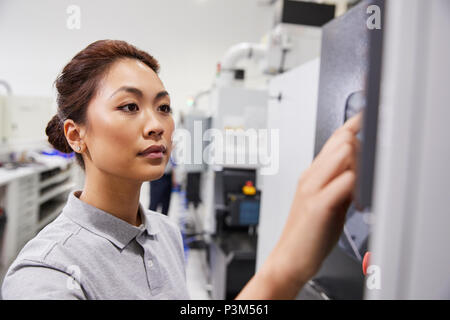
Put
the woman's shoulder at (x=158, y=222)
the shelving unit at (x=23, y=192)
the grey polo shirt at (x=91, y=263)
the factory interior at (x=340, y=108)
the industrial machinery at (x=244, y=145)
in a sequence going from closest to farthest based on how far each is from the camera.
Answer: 1. the factory interior at (x=340, y=108)
2. the grey polo shirt at (x=91, y=263)
3. the woman's shoulder at (x=158, y=222)
4. the industrial machinery at (x=244, y=145)
5. the shelving unit at (x=23, y=192)

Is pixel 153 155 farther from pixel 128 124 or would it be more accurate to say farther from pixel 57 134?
pixel 57 134

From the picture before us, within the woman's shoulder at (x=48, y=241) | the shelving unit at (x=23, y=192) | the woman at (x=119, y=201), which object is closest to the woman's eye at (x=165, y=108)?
the woman at (x=119, y=201)

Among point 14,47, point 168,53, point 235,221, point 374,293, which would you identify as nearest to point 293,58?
point 235,221

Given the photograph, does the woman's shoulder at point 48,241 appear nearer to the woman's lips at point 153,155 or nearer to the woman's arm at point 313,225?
the woman's lips at point 153,155

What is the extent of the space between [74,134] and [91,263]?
206 millimetres

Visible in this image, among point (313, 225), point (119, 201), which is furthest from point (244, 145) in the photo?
point (313, 225)

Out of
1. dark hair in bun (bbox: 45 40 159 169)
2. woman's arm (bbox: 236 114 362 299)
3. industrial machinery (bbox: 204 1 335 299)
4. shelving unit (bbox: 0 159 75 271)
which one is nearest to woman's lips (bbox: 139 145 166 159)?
dark hair in bun (bbox: 45 40 159 169)

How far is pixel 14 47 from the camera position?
52 cm

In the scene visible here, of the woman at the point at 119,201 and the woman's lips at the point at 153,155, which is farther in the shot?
the woman's lips at the point at 153,155

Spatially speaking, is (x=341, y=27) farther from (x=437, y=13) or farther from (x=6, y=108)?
(x=6, y=108)

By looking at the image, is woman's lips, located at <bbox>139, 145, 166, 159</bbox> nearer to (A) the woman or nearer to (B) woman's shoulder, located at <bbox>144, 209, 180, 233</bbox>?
(A) the woman

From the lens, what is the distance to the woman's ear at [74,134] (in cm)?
48

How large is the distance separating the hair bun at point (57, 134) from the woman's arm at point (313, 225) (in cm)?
40

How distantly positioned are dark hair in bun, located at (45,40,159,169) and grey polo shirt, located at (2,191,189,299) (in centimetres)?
15
